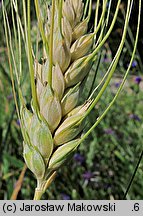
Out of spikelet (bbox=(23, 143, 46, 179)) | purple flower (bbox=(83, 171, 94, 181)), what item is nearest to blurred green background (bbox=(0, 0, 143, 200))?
purple flower (bbox=(83, 171, 94, 181))

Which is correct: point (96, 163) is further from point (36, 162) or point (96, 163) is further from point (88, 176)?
point (36, 162)

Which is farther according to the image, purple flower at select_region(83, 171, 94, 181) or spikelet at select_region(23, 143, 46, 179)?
purple flower at select_region(83, 171, 94, 181)

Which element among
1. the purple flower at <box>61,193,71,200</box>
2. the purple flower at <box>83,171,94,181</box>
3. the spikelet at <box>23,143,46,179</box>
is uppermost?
the spikelet at <box>23,143,46,179</box>

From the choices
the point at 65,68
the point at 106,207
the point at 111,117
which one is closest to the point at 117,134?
the point at 111,117

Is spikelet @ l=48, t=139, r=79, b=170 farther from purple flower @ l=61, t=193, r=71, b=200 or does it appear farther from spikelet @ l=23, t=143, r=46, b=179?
purple flower @ l=61, t=193, r=71, b=200

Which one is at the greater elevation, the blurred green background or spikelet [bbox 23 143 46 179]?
spikelet [bbox 23 143 46 179]

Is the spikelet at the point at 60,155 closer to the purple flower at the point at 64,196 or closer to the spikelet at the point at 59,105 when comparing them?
the spikelet at the point at 59,105

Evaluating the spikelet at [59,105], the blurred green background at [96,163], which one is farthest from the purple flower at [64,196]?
the spikelet at [59,105]

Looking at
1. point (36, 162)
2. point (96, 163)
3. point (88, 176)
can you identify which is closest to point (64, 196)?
point (88, 176)

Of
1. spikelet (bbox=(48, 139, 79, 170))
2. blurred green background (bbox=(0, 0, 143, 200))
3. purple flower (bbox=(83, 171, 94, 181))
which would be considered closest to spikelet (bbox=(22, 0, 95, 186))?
spikelet (bbox=(48, 139, 79, 170))
